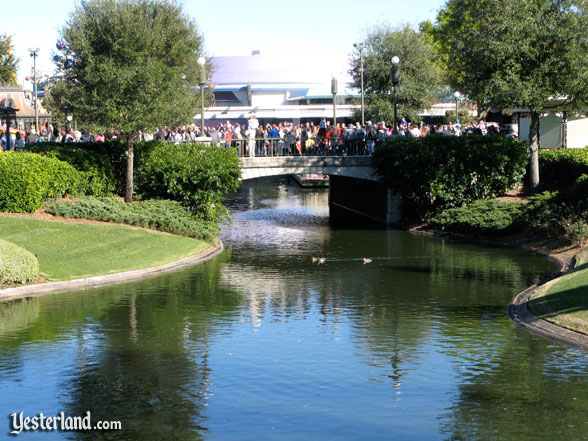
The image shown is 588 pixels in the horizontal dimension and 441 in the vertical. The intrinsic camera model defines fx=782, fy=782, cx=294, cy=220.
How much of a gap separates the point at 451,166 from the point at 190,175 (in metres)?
13.3

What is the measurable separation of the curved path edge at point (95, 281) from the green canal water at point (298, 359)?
2.32 feet

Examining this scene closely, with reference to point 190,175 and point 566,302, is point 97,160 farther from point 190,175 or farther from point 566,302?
point 566,302

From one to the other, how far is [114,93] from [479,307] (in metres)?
18.1

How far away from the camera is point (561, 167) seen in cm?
3825

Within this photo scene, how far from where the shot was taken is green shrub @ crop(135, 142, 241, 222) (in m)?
33.3

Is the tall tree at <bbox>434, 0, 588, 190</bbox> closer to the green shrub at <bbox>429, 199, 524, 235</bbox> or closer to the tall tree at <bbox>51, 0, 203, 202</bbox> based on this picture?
the green shrub at <bbox>429, 199, 524, 235</bbox>

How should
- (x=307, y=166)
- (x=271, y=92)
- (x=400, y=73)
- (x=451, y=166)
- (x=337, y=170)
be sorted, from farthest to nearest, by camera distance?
(x=271, y=92) < (x=400, y=73) < (x=337, y=170) < (x=307, y=166) < (x=451, y=166)

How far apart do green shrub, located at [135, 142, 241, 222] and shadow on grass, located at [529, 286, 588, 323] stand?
16.3 metres

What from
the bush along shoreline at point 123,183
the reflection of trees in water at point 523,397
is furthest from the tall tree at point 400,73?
the reflection of trees in water at point 523,397

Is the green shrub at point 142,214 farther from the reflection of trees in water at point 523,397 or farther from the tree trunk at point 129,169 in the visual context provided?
the reflection of trees in water at point 523,397

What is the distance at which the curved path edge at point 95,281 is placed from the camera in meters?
22.0

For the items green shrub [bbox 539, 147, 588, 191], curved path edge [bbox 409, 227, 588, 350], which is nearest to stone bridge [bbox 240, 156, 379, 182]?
green shrub [bbox 539, 147, 588, 191]

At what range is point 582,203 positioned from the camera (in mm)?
31156

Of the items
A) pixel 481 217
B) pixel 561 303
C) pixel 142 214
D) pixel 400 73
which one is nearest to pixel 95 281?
pixel 142 214
